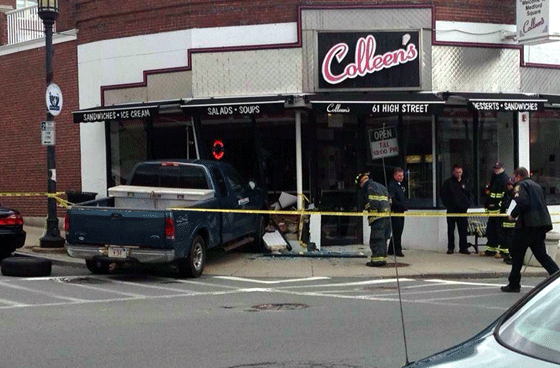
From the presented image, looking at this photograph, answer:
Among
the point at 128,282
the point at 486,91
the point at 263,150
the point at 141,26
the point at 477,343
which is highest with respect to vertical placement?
the point at 141,26

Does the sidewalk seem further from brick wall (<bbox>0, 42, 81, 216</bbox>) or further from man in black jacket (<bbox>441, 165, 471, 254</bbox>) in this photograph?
brick wall (<bbox>0, 42, 81, 216</bbox>)

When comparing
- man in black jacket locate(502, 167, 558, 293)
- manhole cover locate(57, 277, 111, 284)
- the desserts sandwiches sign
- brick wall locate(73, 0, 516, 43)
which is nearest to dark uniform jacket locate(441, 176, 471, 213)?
the desserts sandwiches sign

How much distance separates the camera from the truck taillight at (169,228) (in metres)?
12.5

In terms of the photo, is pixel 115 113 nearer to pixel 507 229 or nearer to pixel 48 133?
pixel 48 133

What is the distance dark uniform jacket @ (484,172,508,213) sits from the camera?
1588cm

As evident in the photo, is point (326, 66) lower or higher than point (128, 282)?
higher

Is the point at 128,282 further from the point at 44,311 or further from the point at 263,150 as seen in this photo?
the point at 263,150

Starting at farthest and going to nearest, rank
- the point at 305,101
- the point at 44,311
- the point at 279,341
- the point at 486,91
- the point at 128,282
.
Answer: the point at 486,91, the point at 305,101, the point at 128,282, the point at 44,311, the point at 279,341

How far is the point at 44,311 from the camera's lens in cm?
998

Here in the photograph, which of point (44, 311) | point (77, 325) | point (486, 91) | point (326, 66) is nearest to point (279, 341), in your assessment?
point (77, 325)

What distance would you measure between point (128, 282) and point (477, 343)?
10011 millimetres

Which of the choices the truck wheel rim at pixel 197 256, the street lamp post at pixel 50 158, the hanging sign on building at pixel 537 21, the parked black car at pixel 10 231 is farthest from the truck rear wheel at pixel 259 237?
the hanging sign on building at pixel 537 21

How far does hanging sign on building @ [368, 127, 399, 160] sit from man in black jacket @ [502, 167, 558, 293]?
5889 millimetres

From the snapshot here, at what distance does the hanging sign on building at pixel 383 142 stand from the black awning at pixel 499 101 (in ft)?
4.93
